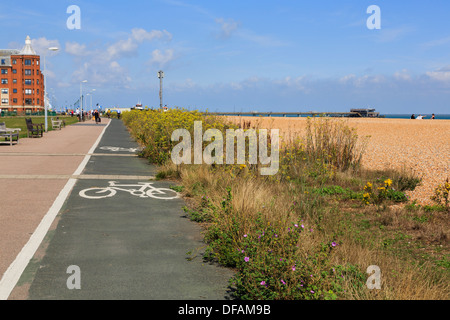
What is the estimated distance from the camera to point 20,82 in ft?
395

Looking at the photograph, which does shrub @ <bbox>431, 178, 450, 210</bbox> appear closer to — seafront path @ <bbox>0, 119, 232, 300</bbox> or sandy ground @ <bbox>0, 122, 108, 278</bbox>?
seafront path @ <bbox>0, 119, 232, 300</bbox>

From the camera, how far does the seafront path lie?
4492mm

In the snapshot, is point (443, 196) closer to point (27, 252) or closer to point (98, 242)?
point (98, 242)

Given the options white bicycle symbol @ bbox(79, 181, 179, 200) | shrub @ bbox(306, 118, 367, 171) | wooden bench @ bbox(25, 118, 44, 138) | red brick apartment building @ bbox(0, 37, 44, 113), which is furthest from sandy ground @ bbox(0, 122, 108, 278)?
red brick apartment building @ bbox(0, 37, 44, 113)

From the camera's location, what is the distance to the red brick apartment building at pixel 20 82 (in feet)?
391

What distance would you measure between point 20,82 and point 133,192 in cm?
12684

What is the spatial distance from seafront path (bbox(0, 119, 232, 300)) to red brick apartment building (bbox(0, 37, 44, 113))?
12064cm

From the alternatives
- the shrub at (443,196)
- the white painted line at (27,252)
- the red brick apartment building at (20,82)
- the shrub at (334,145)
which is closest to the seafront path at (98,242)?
the white painted line at (27,252)

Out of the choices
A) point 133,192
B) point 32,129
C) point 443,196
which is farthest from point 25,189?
point 32,129

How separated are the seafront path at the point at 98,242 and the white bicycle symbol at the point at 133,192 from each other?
2cm

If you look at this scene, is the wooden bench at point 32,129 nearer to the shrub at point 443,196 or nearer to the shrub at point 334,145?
the shrub at point 334,145

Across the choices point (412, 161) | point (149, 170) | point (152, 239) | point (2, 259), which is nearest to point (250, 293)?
point (152, 239)
